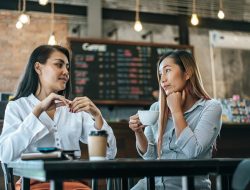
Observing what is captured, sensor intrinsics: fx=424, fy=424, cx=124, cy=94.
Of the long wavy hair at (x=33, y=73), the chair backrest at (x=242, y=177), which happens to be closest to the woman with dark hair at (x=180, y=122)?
the long wavy hair at (x=33, y=73)

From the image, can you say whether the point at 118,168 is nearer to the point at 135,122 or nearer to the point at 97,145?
the point at 97,145

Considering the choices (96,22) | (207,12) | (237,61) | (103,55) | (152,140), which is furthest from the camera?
(237,61)

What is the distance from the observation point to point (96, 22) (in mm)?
6613

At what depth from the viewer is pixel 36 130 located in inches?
81.0

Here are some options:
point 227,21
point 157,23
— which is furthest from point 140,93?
point 227,21

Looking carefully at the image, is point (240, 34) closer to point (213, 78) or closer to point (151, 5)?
point (213, 78)

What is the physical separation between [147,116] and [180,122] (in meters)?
0.18

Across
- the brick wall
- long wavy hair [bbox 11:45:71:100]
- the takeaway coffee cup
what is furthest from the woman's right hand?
the brick wall

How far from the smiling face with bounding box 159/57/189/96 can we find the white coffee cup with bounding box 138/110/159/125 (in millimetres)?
348

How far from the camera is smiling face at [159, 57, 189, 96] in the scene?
233 cm

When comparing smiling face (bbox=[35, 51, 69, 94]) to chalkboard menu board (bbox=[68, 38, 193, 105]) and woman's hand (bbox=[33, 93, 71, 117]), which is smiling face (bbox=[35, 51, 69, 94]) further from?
chalkboard menu board (bbox=[68, 38, 193, 105])

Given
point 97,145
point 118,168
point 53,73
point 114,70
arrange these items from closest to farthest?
1. point 118,168
2. point 97,145
3. point 53,73
4. point 114,70

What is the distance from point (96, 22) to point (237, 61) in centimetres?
282

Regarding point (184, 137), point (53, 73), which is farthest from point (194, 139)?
point (53, 73)
